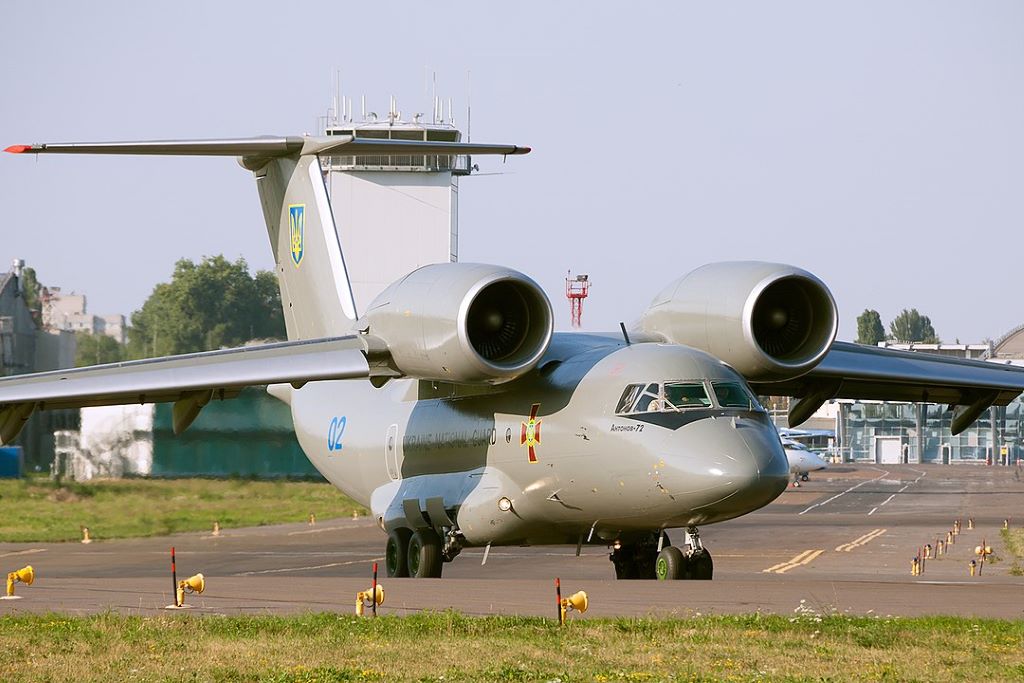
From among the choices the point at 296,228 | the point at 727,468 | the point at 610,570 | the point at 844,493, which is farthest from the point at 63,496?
the point at 844,493

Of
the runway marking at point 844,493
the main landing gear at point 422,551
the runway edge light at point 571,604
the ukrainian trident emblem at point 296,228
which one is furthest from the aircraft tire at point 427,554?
the runway marking at point 844,493

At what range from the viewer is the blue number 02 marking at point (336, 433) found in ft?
76.4

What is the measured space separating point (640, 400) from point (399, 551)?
5229 millimetres

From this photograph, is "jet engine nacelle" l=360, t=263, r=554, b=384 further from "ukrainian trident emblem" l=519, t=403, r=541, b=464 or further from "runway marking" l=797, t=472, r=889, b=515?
"runway marking" l=797, t=472, r=889, b=515

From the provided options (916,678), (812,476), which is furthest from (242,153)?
(812,476)

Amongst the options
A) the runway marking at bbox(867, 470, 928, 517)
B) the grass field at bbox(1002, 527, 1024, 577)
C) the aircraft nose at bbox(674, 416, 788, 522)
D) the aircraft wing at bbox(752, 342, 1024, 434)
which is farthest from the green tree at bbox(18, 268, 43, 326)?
the aircraft nose at bbox(674, 416, 788, 522)

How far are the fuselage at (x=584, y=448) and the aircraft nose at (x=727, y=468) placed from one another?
15 mm

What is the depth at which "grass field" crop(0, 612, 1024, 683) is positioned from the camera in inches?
396

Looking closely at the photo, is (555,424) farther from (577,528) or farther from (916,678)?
(916,678)

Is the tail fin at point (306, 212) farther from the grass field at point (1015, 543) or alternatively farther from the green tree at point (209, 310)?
the green tree at point (209, 310)

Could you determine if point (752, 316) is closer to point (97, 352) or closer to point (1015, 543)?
point (1015, 543)

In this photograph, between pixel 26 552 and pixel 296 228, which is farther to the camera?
pixel 26 552

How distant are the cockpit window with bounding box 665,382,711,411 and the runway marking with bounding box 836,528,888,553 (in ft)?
53.4

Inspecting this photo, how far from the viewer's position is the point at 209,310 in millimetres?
77938
